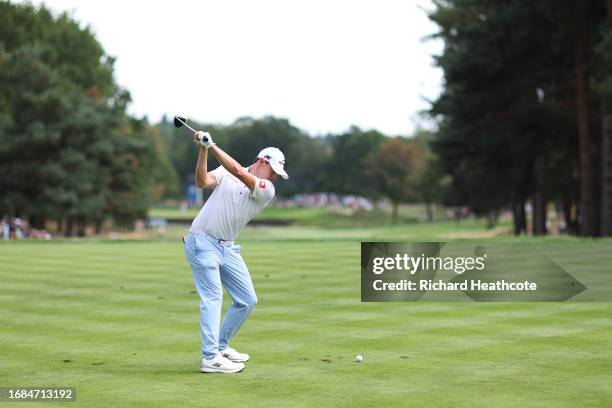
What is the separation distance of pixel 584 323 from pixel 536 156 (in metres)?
39.9

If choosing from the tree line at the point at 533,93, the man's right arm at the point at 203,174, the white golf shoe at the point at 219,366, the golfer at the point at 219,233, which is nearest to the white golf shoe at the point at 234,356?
the golfer at the point at 219,233

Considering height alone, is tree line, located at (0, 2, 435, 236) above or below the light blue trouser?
above

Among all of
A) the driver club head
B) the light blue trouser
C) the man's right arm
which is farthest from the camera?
the driver club head

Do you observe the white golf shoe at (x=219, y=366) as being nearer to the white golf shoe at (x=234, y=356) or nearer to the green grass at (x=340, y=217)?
the white golf shoe at (x=234, y=356)

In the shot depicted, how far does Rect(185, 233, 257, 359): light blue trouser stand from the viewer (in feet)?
32.9

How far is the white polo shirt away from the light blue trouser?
0.42 ft

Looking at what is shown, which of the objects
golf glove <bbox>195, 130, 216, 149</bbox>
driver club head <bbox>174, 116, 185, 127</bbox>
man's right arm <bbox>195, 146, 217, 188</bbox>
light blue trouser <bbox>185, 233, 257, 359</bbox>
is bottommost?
light blue trouser <bbox>185, 233, 257, 359</bbox>

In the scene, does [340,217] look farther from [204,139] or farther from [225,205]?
[204,139]

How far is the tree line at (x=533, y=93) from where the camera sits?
4394 centimetres

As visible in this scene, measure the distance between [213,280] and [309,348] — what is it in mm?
1977

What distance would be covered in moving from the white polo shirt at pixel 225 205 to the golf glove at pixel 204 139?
728mm

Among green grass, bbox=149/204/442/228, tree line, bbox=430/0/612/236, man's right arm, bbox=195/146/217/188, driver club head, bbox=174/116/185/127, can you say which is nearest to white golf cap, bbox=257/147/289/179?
man's right arm, bbox=195/146/217/188

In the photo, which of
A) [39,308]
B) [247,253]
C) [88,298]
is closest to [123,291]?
[88,298]

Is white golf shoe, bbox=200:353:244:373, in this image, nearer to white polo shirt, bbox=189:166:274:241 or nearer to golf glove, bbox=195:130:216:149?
white polo shirt, bbox=189:166:274:241
